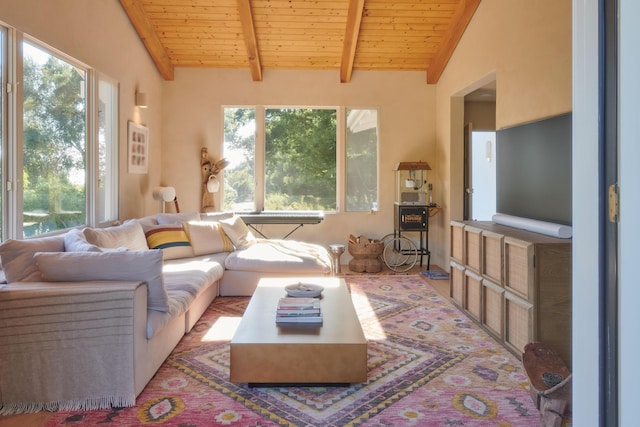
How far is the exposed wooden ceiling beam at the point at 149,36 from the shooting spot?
496cm

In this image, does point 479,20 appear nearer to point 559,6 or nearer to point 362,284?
point 559,6

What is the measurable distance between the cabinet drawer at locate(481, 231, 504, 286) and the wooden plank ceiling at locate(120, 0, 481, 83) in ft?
9.42

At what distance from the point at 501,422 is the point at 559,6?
2883 millimetres

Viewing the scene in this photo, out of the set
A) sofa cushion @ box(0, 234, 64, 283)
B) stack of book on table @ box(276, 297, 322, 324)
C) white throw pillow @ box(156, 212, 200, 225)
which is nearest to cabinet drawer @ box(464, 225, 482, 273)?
stack of book on table @ box(276, 297, 322, 324)

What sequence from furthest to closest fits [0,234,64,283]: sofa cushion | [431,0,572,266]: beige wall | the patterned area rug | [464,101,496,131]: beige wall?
[464,101,496,131]: beige wall → [431,0,572,266]: beige wall → [0,234,64,283]: sofa cushion → the patterned area rug

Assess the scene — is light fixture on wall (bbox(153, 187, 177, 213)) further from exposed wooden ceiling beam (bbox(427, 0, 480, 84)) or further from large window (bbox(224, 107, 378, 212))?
exposed wooden ceiling beam (bbox(427, 0, 480, 84))

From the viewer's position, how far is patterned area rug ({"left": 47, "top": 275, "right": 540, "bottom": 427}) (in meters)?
2.14

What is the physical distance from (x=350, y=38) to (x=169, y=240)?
10.6 ft

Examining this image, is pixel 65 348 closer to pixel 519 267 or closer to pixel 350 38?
pixel 519 267

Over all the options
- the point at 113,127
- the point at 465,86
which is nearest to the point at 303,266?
the point at 113,127

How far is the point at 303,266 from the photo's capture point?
4461mm

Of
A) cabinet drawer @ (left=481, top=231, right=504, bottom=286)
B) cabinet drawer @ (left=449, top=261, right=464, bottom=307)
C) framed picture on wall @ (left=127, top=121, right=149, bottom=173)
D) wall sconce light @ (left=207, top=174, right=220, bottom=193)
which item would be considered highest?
framed picture on wall @ (left=127, top=121, right=149, bottom=173)

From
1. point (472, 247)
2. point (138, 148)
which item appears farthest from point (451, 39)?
point (138, 148)

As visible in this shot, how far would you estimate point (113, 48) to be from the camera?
15.6 feet
